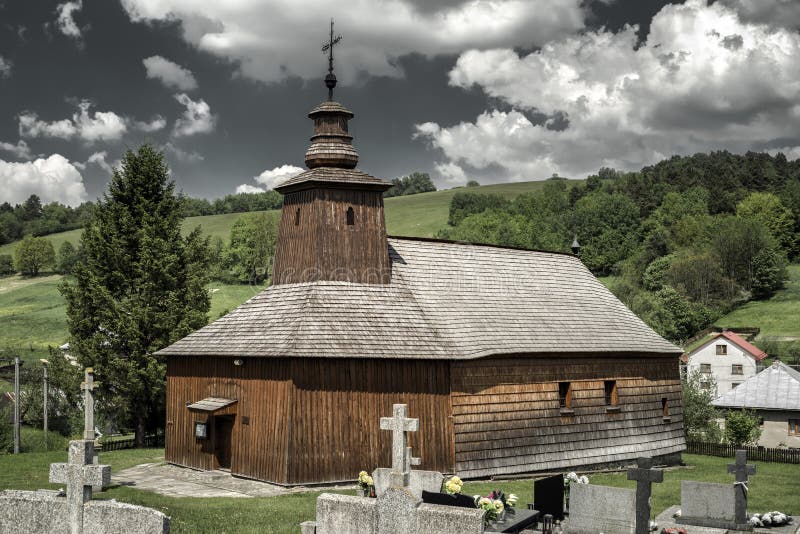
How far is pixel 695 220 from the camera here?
104812mm

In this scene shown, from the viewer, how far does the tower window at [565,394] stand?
25828mm

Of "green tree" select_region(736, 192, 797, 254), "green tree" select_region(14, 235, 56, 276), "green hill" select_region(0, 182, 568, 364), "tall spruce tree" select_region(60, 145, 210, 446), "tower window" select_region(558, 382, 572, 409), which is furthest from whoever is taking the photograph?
"green tree" select_region(14, 235, 56, 276)

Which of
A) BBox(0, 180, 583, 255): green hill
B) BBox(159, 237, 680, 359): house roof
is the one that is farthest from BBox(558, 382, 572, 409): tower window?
BBox(0, 180, 583, 255): green hill

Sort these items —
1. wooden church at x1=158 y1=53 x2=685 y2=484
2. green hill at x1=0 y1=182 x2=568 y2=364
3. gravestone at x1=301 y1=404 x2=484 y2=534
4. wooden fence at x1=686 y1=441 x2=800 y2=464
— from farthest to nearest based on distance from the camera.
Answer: green hill at x1=0 y1=182 x2=568 y2=364
wooden fence at x1=686 y1=441 x2=800 y2=464
wooden church at x1=158 y1=53 x2=685 y2=484
gravestone at x1=301 y1=404 x2=484 y2=534

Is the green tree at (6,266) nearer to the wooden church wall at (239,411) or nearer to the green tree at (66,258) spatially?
the green tree at (66,258)

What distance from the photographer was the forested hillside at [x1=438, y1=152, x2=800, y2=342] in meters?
86.6

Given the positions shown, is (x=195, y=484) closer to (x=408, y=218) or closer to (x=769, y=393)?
(x=769, y=393)

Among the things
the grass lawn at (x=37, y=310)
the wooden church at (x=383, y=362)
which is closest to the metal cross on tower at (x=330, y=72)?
the wooden church at (x=383, y=362)

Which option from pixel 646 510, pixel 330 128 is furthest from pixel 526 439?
pixel 330 128

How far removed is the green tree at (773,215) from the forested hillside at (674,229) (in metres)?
0.14

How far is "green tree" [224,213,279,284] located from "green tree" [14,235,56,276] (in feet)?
97.9

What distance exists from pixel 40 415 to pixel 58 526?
3117 centimetres

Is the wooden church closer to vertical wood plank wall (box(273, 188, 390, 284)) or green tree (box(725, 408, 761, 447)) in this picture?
vertical wood plank wall (box(273, 188, 390, 284))

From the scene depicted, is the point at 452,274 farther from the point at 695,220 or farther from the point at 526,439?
the point at 695,220
